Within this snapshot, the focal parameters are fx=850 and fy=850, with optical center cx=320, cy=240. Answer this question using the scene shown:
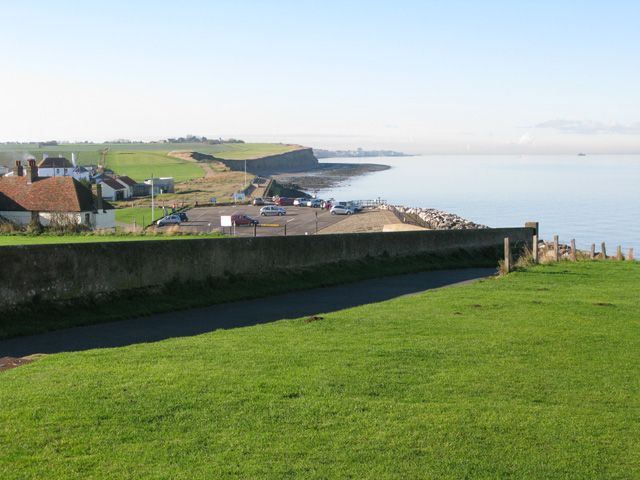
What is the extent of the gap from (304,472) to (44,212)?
201ft

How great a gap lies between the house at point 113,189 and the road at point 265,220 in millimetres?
29541

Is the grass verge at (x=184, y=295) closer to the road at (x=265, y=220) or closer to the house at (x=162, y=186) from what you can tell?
the road at (x=265, y=220)

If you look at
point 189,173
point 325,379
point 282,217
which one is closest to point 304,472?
point 325,379

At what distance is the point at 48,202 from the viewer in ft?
214

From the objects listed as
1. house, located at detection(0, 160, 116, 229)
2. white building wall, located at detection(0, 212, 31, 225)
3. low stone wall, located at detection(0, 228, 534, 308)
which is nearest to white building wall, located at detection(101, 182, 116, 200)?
house, located at detection(0, 160, 116, 229)

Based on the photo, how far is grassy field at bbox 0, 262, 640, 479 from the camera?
25.3ft

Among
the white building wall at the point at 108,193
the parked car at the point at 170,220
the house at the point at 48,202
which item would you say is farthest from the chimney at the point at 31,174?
Result: the white building wall at the point at 108,193

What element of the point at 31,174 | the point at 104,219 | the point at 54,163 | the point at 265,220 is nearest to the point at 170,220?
the point at 104,219

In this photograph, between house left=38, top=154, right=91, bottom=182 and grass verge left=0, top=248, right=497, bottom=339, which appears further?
house left=38, top=154, right=91, bottom=182

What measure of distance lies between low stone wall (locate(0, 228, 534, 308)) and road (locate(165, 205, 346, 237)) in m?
26.1

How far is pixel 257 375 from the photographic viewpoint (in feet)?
35.6

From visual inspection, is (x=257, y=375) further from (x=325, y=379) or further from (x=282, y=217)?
(x=282, y=217)

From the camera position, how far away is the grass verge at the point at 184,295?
17.6 m

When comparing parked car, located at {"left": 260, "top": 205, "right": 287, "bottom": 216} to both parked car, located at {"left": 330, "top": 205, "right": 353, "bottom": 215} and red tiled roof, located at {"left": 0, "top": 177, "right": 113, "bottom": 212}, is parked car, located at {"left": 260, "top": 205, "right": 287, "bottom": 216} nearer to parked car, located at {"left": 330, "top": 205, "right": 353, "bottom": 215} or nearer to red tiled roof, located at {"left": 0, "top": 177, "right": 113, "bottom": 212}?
parked car, located at {"left": 330, "top": 205, "right": 353, "bottom": 215}
